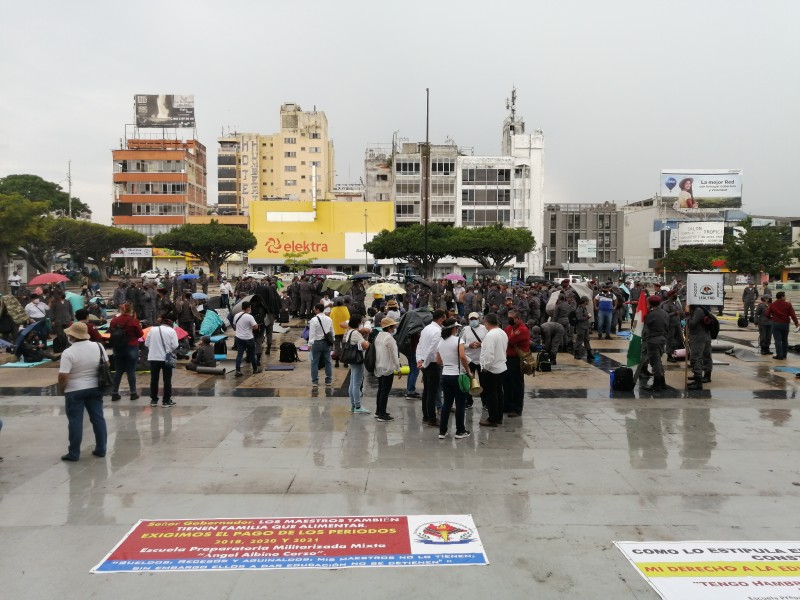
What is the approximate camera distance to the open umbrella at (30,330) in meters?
14.2

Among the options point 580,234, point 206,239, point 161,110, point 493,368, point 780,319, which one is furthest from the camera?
point 161,110

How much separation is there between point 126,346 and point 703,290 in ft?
34.4

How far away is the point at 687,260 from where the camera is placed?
58.4 meters

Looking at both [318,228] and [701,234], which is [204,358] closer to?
[318,228]

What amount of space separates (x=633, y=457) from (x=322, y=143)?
97.3m

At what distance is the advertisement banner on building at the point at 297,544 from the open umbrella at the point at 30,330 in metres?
10.9

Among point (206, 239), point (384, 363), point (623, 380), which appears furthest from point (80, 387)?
point (206, 239)

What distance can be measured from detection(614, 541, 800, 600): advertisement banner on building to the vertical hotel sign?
98.9 metres

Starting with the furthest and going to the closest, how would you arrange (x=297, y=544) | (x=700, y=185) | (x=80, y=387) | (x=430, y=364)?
(x=700, y=185) < (x=430, y=364) < (x=80, y=387) < (x=297, y=544)

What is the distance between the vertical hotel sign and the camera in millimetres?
99438

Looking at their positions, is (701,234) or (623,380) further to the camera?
(701,234)

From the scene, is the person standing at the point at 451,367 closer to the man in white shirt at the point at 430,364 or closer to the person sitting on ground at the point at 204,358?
the man in white shirt at the point at 430,364

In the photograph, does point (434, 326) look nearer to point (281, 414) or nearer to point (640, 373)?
point (281, 414)

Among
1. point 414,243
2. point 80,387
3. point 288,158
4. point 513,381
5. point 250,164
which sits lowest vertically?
point 513,381
